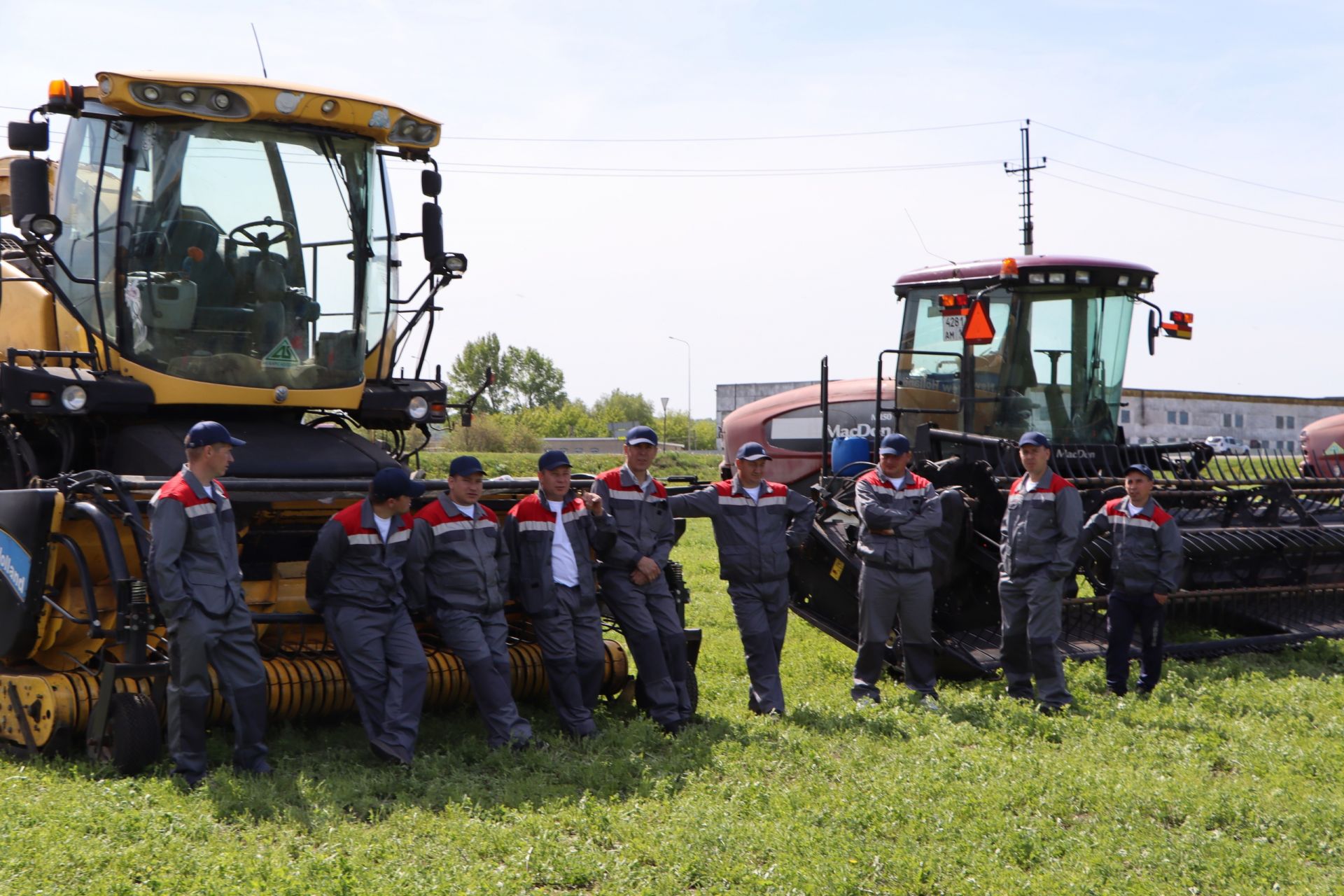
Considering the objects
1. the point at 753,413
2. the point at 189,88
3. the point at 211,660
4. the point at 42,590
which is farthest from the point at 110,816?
the point at 753,413

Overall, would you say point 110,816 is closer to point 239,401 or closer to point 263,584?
point 263,584

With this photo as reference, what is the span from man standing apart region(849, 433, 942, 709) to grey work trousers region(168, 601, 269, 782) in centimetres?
373

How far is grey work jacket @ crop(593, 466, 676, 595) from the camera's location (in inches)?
295

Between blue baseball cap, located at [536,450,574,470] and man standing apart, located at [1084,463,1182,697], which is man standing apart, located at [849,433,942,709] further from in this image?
blue baseball cap, located at [536,450,574,470]

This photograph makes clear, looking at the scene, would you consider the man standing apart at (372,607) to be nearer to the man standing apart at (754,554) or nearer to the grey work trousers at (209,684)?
the grey work trousers at (209,684)

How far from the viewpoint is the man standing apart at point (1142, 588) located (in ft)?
27.7

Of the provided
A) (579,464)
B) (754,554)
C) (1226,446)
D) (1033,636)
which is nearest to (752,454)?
(754,554)

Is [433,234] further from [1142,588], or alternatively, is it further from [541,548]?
[1142,588]

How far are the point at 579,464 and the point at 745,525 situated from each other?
84.0 feet

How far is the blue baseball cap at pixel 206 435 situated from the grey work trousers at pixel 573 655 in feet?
6.43

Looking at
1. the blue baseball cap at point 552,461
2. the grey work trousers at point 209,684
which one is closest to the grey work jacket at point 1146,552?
the blue baseball cap at point 552,461

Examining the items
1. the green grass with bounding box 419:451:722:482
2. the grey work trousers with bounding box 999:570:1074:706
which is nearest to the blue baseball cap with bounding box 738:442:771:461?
the grey work trousers with bounding box 999:570:1074:706

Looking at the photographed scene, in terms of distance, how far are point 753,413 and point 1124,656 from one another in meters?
10.2

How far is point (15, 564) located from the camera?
6.53 metres
